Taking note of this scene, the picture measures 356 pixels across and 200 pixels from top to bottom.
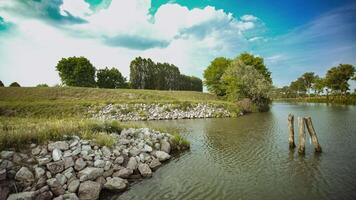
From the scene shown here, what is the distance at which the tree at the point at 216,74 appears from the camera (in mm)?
58031

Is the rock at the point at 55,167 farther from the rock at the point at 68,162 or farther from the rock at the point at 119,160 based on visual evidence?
the rock at the point at 119,160

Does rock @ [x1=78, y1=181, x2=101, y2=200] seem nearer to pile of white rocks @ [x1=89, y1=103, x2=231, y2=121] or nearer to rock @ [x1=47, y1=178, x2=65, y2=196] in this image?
rock @ [x1=47, y1=178, x2=65, y2=196]

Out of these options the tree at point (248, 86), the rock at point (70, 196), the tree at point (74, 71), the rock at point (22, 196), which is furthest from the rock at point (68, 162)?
the tree at point (74, 71)

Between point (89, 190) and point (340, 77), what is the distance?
7881cm

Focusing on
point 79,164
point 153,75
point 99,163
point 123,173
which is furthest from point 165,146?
point 153,75

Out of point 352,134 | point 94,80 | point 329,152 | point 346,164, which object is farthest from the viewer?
point 94,80

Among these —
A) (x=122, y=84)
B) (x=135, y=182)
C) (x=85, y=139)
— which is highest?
(x=122, y=84)

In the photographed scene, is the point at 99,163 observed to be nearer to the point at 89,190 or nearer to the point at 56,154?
the point at 89,190

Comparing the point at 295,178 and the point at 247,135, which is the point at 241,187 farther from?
the point at 247,135

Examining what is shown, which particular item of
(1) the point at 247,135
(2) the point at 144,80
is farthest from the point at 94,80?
(1) the point at 247,135

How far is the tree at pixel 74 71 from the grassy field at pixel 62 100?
59.5ft

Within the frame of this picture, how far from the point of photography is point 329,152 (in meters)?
11.5

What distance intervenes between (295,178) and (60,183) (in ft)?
28.6

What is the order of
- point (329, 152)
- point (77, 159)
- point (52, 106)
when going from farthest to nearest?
point (52, 106) < point (329, 152) < point (77, 159)
